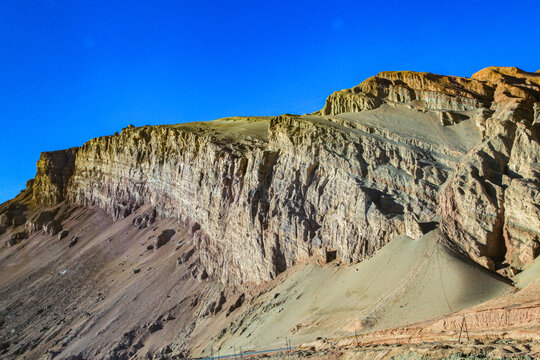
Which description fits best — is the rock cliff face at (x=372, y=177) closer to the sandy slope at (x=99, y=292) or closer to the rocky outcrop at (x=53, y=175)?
the sandy slope at (x=99, y=292)

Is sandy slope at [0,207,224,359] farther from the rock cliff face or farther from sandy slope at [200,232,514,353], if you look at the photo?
sandy slope at [200,232,514,353]

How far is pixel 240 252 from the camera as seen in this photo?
4353 cm

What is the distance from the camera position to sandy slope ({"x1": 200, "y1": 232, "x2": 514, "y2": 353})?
25.8 metres

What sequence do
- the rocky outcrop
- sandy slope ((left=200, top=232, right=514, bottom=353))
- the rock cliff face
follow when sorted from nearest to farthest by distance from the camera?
sandy slope ((left=200, top=232, right=514, bottom=353)) → the rock cliff face → the rocky outcrop

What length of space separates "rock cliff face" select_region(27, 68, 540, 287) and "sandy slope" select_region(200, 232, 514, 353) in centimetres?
154

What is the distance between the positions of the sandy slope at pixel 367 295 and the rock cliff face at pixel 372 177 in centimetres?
154

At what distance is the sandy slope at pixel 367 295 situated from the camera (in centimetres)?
2580

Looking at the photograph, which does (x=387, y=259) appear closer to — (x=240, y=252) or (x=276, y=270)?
(x=276, y=270)

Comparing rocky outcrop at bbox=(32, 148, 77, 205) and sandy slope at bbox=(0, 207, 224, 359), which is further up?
rocky outcrop at bbox=(32, 148, 77, 205)

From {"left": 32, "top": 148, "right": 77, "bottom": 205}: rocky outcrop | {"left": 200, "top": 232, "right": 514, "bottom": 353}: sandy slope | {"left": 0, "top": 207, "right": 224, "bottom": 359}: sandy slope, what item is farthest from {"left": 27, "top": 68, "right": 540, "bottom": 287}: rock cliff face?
{"left": 32, "top": 148, "right": 77, "bottom": 205}: rocky outcrop

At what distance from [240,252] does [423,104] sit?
71.8 ft

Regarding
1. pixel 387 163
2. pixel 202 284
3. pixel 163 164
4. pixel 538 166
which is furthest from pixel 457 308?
pixel 163 164

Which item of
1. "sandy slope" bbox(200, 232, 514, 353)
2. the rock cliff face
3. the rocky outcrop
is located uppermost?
the rocky outcrop

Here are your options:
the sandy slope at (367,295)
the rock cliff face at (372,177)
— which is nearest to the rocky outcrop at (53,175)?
the rock cliff face at (372,177)
